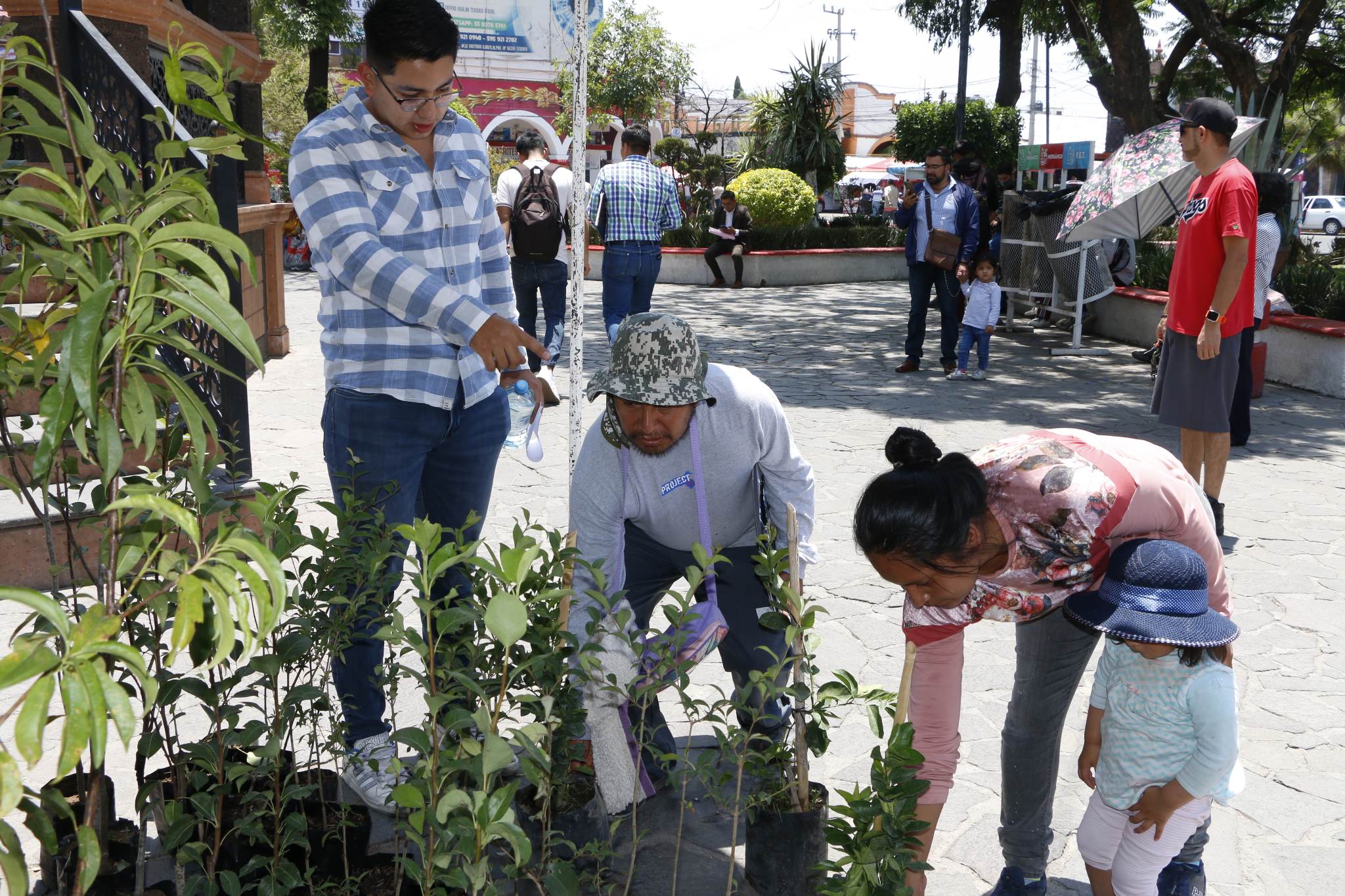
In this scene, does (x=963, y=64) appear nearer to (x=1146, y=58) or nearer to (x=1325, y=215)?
(x=1146, y=58)

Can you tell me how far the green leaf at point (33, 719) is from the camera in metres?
1.05

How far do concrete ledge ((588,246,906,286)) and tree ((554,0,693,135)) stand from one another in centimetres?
1496

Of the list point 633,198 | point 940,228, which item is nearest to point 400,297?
point 633,198

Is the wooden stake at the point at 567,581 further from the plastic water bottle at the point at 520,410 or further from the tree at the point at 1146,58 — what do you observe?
the tree at the point at 1146,58

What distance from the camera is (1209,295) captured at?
531 centimetres

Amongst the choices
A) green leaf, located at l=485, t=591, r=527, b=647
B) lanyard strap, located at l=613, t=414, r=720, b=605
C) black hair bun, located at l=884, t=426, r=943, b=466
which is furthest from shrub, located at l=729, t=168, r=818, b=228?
green leaf, located at l=485, t=591, r=527, b=647

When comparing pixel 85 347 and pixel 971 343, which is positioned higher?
pixel 85 347

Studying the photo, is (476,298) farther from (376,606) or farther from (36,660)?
(36,660)

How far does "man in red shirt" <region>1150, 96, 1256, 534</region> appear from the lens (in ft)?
17.0

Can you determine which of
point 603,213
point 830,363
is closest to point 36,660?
point 603,213

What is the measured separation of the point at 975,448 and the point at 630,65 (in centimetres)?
2708

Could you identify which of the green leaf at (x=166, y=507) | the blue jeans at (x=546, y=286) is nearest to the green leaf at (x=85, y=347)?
the green leaf at (x=166, y=507)

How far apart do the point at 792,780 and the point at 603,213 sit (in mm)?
6349

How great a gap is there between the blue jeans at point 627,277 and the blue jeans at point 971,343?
267cm
